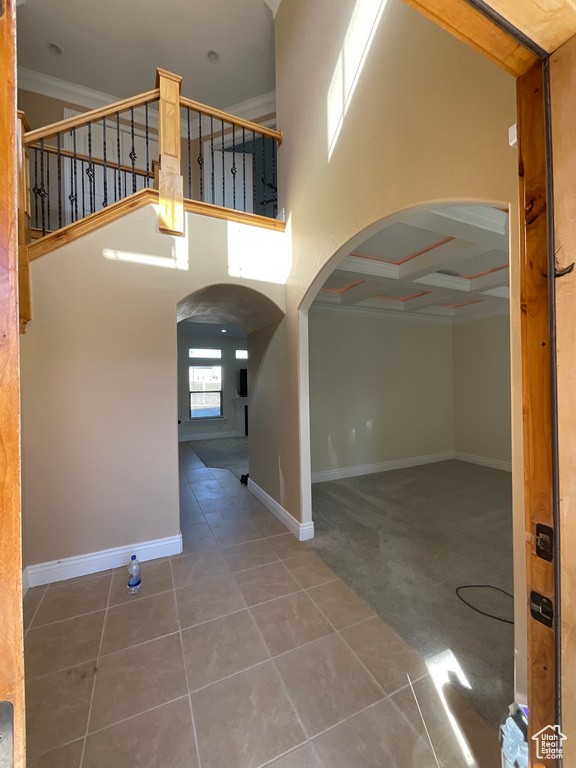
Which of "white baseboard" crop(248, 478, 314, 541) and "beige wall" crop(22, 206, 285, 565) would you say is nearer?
"beige wall" crop(22, 206, 285, 565)

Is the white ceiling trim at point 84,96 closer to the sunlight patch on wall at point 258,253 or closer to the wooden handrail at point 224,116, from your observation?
the wooden handrail at point 224,116

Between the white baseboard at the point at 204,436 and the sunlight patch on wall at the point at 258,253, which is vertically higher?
the sunlight patch on wall at the point at 258,253

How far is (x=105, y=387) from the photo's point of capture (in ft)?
7.82

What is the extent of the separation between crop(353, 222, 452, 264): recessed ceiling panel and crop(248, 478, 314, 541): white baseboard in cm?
264

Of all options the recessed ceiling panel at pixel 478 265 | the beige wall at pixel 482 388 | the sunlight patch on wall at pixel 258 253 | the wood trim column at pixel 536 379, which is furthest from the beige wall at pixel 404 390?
the wood trim column at pixel 536 379

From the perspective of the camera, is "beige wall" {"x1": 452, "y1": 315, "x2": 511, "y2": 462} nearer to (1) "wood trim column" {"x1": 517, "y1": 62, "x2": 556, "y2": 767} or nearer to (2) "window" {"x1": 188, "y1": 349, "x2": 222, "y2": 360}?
(1) "wood trim column" {"x1": 517, "y1": 62, "x2": 556, "y2": 767}

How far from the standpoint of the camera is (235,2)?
3.57 m

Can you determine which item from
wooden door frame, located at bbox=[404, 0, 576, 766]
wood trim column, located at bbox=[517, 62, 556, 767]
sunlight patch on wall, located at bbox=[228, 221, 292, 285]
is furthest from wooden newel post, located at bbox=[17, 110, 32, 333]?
wood trim column, located at bbox=[517, 62, 556, 767]

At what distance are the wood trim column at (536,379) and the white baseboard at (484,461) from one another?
4.95m

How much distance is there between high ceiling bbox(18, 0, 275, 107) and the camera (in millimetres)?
3623

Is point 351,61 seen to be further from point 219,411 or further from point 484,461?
point 219,411

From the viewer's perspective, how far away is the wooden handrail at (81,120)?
226 centimetres

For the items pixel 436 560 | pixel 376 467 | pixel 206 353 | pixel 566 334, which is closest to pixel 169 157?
pixel 566 334

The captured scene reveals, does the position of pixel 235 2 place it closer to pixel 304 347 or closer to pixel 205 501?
pixel 304 347
